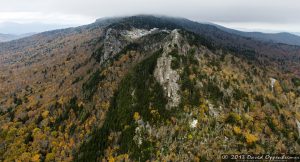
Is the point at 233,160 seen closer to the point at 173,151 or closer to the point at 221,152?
the point at 221,152

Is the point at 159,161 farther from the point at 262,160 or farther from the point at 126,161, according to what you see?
the point at 262,160

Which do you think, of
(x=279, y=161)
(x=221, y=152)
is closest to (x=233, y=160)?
(x=221, y=152)

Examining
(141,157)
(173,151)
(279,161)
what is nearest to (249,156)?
(279,161)

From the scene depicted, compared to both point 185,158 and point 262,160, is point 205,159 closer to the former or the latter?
point 185,158

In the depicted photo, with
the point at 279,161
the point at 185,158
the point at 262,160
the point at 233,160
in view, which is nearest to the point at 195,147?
the point at 185,158

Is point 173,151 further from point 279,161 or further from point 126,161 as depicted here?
point 279,161
